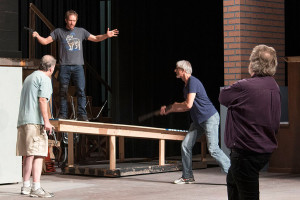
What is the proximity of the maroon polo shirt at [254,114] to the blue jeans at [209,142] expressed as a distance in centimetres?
424

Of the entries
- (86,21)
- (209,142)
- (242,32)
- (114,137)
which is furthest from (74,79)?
(86,21)

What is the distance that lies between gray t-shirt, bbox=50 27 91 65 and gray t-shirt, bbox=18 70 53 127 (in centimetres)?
257

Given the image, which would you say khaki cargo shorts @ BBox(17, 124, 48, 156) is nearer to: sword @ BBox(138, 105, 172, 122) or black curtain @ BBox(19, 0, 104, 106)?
sword @ BBox(138, 105, 172, 122)

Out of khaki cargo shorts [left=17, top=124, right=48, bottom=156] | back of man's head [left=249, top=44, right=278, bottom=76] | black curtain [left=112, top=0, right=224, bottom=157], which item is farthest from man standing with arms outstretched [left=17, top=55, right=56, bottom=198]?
black curtain [left=112, top=0, right=224, bottom=157]

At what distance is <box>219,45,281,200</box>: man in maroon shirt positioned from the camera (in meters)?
5.43

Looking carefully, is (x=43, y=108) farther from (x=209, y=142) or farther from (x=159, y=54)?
(x=159, y=54)

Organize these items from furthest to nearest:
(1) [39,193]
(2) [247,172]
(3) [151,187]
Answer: (3) [151,187]
(1) [39,193]
(2) [247,172]

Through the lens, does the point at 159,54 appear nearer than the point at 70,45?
No

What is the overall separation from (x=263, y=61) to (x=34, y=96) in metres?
3.89

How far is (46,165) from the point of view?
477 inches

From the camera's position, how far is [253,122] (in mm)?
5473

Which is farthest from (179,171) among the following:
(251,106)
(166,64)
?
(251,106)

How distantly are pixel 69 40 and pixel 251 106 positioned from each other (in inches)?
246

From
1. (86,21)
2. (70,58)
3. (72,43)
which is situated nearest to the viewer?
(70,58)
